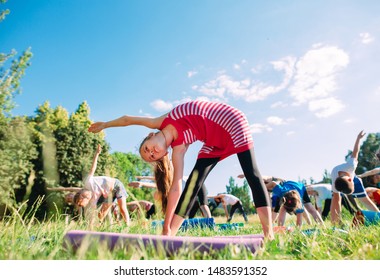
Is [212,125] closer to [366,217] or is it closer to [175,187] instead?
[175,187]

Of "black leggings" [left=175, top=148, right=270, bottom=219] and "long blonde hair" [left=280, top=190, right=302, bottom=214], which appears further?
"long blonde hair" [left=280, top=190, right=302, bottom=214]

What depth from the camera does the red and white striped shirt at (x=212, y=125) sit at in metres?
3.33

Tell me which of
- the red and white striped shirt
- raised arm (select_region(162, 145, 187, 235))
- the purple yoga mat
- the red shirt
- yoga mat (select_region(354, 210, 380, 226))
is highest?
the red and white striped shirt

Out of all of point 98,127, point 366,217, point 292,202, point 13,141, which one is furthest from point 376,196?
point 13,141

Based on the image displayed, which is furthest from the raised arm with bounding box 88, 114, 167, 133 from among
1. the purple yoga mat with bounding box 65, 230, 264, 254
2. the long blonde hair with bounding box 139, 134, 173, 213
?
the purple yoga mat with bounding box 65, 230, 264, 254

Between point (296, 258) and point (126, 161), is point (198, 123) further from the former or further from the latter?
point (126, 161)

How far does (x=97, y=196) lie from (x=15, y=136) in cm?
1379

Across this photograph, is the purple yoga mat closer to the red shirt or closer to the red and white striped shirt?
the red and white striped shirt

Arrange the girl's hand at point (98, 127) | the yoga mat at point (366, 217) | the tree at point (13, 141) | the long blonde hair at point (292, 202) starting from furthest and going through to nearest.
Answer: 1. the tree at point (13, 141)
2. the long blonde hair at point (292, 202)
3. the girl's hand at point (98, 127)
4. the yoga mat at point (366, 217)

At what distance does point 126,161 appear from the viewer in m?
35.1

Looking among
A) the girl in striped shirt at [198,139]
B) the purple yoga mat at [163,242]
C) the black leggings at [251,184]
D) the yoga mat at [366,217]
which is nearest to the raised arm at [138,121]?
the girl in striped shirt at [198,139]

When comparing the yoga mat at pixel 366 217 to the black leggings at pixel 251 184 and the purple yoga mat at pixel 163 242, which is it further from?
the purple yoga mat at pixel 163 242

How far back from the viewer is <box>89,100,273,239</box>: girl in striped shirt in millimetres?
3188
